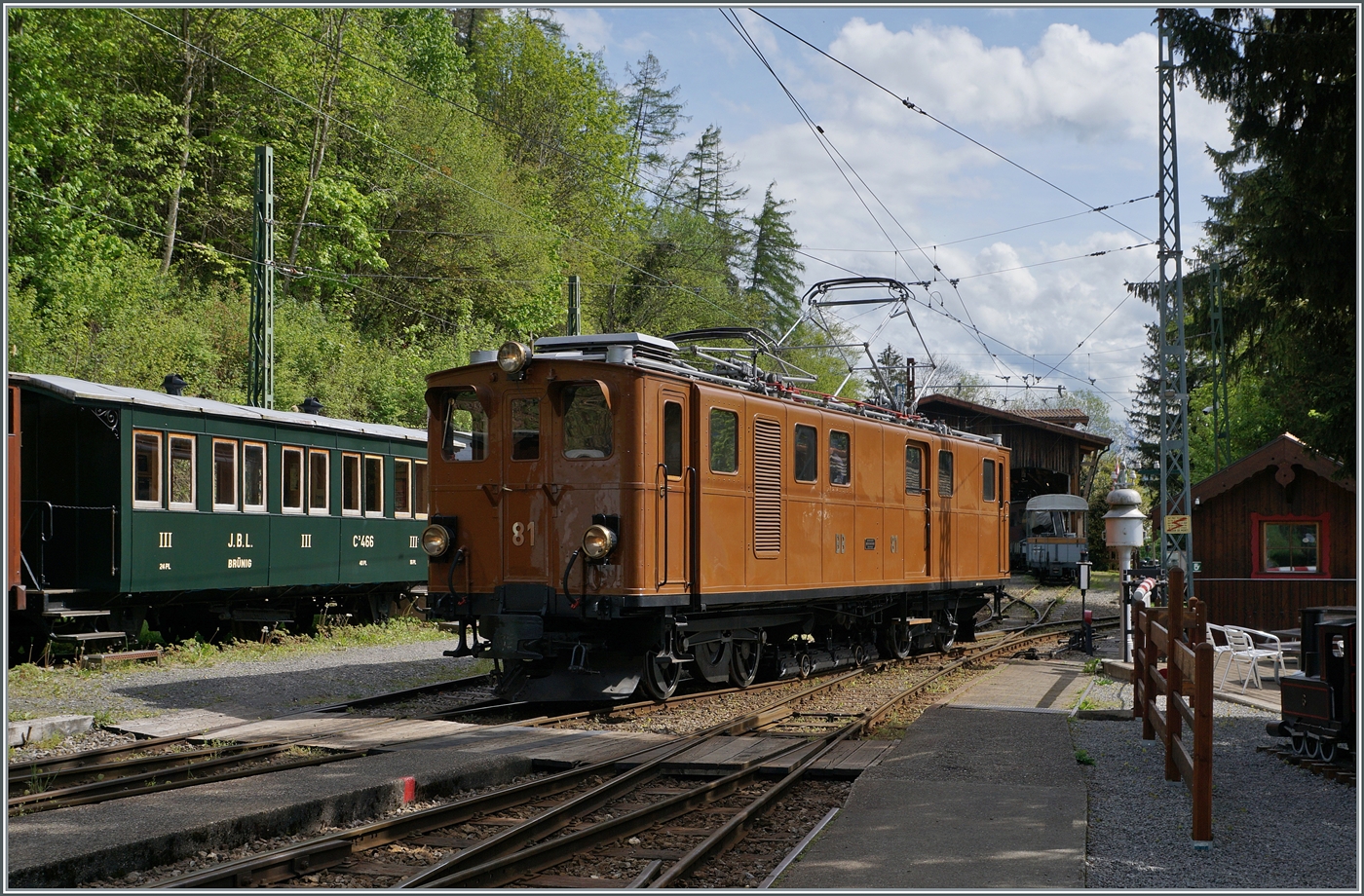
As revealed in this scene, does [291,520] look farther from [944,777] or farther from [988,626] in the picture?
[988,626]

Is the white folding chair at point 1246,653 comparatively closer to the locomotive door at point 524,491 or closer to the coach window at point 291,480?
the locomotive door at point 524,491

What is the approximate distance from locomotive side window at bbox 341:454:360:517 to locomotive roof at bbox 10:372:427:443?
0.45 m

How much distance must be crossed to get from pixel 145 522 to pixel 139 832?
947 cm

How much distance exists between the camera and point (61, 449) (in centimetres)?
1477

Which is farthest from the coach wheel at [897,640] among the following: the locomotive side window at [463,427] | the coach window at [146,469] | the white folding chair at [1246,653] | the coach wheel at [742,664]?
the coach window at [146,469]

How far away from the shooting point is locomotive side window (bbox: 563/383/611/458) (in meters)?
11.0

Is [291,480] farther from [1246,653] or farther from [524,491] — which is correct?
[1246,653]

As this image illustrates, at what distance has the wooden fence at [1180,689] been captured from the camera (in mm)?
6340

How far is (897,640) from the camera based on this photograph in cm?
1647

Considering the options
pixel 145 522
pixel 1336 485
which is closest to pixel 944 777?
pixel 145 522

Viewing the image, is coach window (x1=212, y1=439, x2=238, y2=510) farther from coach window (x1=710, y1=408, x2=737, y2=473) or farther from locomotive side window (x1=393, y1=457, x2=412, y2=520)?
coach window (x1=710, y1=408, x2=737, y2=473)

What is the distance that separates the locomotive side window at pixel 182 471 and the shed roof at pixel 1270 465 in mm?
15892

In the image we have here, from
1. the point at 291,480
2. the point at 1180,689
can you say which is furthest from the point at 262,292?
the point at 1180,689

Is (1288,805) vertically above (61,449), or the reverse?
(61,449)
